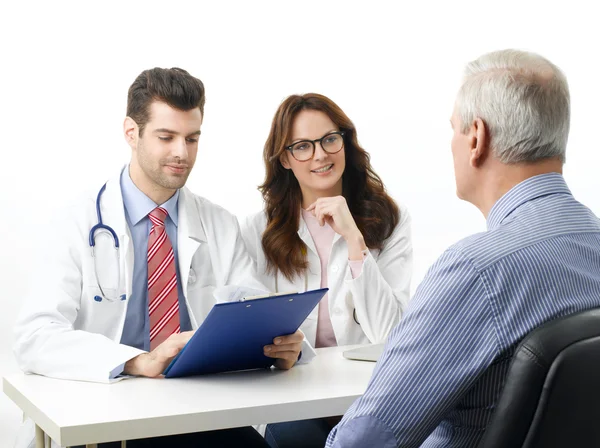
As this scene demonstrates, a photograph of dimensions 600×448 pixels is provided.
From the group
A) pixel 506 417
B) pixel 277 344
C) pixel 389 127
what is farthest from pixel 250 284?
pixel 389 127

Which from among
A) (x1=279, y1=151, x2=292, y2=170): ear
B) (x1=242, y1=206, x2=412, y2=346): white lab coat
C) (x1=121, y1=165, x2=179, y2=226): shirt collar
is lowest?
(x1=242, y1=206, x2=412, y2=346): white lab coat

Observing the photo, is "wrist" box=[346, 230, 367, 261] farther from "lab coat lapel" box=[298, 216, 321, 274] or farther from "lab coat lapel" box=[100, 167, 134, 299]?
"lab coat lapel" box=[100, 167, 134, 299]

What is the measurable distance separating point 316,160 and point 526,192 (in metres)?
1.51

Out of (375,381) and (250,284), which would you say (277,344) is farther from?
(375,381)

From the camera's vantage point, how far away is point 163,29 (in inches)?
133

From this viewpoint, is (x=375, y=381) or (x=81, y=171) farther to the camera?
(x=81, y=171)

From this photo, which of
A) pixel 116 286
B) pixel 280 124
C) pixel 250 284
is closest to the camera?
pixel 116 286

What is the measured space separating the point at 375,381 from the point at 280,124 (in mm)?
1737

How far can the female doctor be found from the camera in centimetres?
251

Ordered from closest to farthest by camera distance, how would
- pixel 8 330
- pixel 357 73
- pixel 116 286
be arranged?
pixel 116 286, pixel 8 330, pixel 357 73

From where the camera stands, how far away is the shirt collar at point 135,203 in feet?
7.50

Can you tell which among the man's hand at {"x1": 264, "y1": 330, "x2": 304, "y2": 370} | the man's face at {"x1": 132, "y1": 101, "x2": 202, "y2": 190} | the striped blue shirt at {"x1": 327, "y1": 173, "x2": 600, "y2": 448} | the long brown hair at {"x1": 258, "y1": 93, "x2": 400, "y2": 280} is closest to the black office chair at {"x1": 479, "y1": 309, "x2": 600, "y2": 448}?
the striped blue shirt at {"x1": 327, "y1": 173, "x2": 600, "y2": 448}

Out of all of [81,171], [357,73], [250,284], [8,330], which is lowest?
[8,330]

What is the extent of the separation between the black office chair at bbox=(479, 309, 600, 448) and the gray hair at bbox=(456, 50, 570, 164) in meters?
0.32
